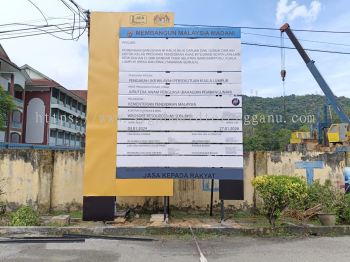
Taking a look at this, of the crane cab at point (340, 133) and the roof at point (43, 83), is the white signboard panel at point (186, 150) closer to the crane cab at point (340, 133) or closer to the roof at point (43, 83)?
the crane cab at point (340, 133)

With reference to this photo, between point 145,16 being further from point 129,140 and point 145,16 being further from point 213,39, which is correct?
point 129,140

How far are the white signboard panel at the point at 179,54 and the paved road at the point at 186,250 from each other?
12.8 feet

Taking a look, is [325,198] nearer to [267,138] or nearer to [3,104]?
[3,104]

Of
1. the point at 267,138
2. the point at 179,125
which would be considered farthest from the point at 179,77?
the point at 267,138

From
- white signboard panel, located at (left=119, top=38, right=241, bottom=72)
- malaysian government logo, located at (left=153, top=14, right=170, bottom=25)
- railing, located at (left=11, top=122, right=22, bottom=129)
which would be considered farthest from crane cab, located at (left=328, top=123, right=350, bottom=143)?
railing, located at (left=11, top=122, right=22, bottom=129)

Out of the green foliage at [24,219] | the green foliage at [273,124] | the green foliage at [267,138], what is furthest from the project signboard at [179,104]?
the green foliage at [267,138]

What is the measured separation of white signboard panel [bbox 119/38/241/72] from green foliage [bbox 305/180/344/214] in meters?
3.78

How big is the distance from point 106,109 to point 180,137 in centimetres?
186

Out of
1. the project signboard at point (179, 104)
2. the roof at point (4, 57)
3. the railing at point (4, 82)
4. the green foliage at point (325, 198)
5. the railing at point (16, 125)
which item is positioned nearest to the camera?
the project signboard at point (179, 104)

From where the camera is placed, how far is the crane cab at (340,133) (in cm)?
2959

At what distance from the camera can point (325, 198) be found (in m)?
8.98

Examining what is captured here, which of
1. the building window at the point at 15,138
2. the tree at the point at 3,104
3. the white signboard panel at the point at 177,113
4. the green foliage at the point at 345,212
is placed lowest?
the green foliage at the point at 345,212

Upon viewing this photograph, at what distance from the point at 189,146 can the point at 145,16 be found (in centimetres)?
328

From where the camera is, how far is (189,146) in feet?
27.2
